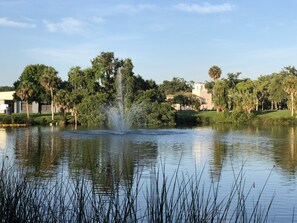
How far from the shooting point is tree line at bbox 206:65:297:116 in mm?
79438

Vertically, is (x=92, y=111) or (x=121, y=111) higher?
(x=92, y=111)

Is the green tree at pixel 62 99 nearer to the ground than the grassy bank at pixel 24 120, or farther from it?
farther from it

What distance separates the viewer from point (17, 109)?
321ft

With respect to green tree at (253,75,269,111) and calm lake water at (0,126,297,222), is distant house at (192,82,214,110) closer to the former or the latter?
green tree at (253,75,269,111)

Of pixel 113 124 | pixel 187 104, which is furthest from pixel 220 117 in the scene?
pixel 187 104

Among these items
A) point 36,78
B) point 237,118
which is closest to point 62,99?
point 36,78

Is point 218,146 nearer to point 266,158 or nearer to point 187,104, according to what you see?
point 266,158

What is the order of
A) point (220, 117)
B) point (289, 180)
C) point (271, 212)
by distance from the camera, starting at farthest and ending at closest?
point (220, 117)
point (289, 180)
point (271, 212)

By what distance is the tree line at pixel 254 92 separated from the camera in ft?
261

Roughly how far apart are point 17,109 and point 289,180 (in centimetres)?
8605

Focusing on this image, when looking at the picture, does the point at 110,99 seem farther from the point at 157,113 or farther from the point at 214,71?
the point at 214,71

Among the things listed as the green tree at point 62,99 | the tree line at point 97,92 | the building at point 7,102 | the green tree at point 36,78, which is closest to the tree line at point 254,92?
the tree line at point 97,92

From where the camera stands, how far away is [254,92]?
323 ft

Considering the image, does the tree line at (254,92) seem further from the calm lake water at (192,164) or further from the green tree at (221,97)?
the calm lake water at (192,164)
